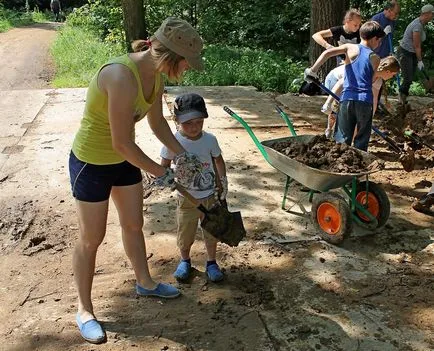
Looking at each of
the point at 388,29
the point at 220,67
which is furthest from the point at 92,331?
the point at 220,67

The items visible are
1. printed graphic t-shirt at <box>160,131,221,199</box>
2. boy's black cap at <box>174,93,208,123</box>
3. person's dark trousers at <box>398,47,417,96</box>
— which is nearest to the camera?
boy's black cap at <box>174,93,208,123</box>

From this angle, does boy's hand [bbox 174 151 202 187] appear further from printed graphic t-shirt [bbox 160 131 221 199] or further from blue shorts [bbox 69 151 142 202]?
blue shorts [bbox 69 151 142 202]

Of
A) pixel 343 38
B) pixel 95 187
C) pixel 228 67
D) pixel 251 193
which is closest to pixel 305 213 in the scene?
pixel 251 193

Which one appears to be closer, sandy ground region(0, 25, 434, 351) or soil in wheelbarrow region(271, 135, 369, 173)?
sandy ground region(0, 25, 434, 351)

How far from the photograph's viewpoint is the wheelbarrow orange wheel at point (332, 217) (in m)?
4.00

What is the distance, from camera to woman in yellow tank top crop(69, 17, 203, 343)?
2525mm

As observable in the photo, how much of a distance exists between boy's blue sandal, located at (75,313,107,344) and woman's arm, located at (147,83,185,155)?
1132 mm

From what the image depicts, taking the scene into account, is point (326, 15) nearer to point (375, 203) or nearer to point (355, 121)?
point (355, 121)

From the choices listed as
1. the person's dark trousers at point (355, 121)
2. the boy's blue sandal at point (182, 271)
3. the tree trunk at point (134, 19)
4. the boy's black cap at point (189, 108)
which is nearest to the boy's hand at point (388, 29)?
the person's dark trousers at point (355, 121)

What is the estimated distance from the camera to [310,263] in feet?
12.8

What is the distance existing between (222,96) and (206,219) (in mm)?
5847

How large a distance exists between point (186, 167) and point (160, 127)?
307 mm

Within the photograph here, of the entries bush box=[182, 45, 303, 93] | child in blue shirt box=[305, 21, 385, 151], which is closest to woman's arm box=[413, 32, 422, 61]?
bush box=[182, 45, 303, 93]

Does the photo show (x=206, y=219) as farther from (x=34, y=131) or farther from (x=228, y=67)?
(x=228, y=67)
